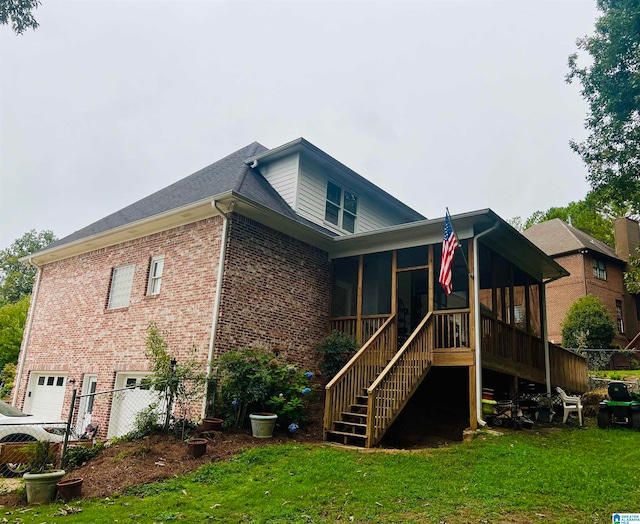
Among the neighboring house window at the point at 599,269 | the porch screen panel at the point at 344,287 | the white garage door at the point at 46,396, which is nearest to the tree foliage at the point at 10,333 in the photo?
the white garage door at the point at 46,396

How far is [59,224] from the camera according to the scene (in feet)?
164

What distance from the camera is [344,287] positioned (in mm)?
14227

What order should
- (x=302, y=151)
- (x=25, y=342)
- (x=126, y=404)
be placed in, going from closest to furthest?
1. (x=126, y=404)
2. (x=302, y=151)
3. (x=25, y=342)

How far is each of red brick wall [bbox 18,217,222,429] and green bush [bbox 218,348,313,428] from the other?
895mm

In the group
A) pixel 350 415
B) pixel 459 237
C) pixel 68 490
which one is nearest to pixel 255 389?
pixel 350 415

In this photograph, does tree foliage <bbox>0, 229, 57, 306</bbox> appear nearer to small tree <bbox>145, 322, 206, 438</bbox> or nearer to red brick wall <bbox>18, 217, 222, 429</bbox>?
red brick wall <bbox>18, 217, 222, 429</bbox>

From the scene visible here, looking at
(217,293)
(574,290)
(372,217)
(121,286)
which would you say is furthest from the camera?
(574,290)

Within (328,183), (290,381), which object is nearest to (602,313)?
(328,183)

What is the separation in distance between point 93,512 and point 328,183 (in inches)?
409

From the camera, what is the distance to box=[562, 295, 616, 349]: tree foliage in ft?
77.4

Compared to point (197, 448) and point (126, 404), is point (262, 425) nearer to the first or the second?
point (197, 448)

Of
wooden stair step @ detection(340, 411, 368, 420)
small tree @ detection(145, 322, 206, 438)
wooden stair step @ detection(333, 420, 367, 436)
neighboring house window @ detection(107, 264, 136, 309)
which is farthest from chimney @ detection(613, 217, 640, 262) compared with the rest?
small tree @ detection(145, 322, 206, 438)

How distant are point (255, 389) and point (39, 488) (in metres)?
3.80

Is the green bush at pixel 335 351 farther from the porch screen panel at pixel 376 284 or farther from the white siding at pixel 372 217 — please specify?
the white siding at pixel 372 217
